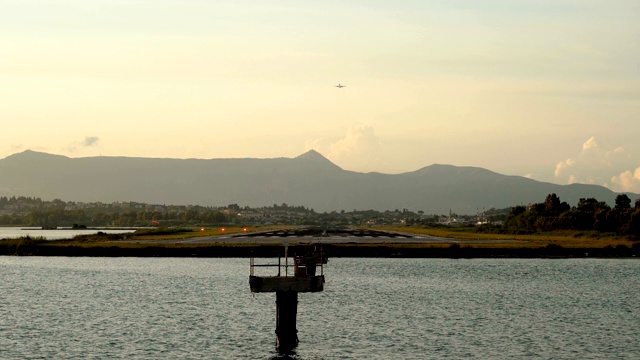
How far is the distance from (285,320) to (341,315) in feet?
52.6

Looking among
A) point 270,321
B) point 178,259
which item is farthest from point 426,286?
point 178,259

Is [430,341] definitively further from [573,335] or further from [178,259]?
[178,259]

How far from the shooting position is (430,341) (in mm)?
58438

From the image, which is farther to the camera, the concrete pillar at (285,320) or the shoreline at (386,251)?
the shoreline at (386,251)

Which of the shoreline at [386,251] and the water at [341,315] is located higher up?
the shoreline at [386,251]

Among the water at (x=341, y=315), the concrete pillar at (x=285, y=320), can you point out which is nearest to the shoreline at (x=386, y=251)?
the water at (x=341, y=315)

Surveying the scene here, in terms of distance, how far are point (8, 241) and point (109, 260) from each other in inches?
1043

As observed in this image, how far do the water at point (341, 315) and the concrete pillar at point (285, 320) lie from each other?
0.78 metres

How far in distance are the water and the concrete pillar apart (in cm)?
78

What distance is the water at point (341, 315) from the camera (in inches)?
2186

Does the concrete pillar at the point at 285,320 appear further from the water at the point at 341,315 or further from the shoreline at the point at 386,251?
the shoreline at the point at 386,251

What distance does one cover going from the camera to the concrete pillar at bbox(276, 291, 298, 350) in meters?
55.5

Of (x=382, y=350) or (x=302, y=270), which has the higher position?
(x=302, y=270)

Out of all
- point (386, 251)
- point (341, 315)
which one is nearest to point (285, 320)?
point (341, 315)
